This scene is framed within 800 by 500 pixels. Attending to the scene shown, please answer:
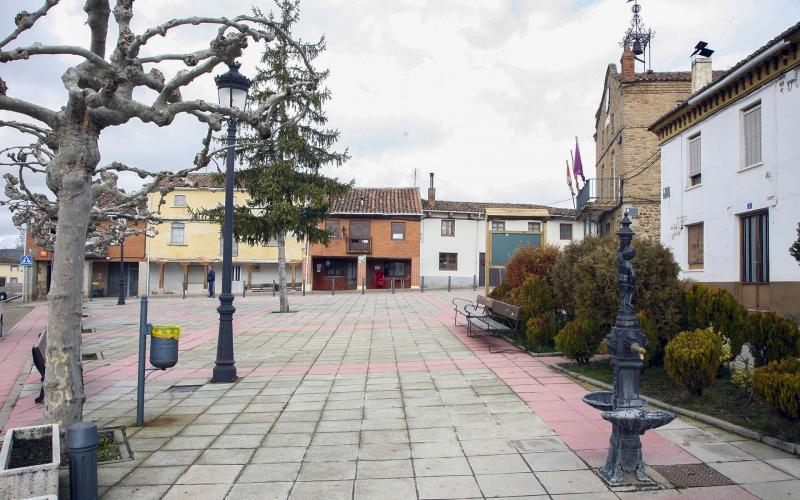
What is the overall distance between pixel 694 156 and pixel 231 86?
15.2 m

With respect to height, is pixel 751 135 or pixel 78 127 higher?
pixel 751 135

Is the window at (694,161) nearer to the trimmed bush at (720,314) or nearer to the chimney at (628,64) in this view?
the chimney at (628,64)

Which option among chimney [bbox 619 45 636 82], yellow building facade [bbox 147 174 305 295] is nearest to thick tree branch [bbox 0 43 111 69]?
chimney [bbox 619 45 636 82]

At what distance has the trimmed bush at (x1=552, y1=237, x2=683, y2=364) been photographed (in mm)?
7332

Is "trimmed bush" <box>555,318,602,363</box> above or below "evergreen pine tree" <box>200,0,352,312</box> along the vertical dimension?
below

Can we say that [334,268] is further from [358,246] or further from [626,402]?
[626,402]

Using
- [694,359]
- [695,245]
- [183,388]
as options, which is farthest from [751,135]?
[183,388]

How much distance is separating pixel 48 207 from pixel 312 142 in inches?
391

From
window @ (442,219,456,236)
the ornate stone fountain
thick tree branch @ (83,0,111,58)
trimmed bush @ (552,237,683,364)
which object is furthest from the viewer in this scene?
window @ (442,219,456,236)

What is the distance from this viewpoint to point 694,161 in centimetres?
1730

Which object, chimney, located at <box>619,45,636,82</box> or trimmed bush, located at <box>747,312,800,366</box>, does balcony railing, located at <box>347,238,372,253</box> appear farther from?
trimmed bush, located at <box>747,312,800,366</box>

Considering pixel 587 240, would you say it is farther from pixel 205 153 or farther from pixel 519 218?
pixel 205 153

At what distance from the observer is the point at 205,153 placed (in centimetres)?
756

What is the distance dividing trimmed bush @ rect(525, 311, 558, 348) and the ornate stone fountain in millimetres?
5314
